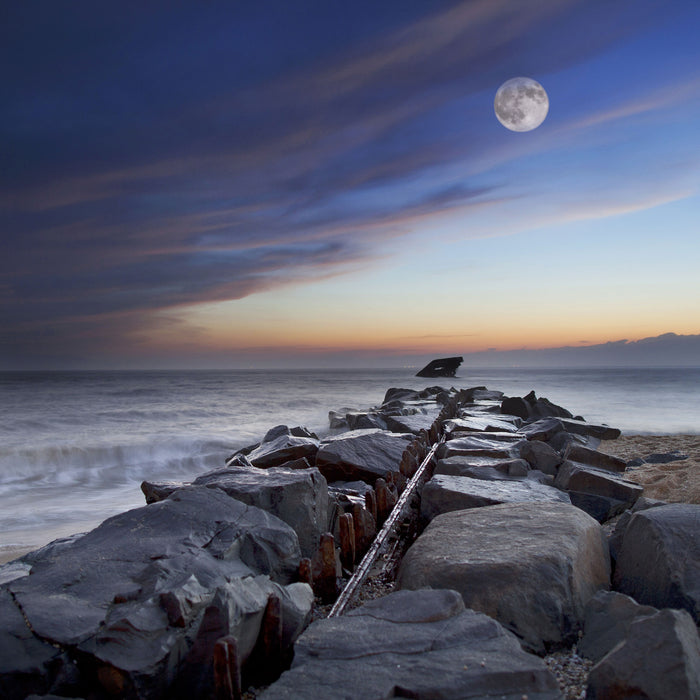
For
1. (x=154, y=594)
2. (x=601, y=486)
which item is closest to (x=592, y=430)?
(x=601, y=486)

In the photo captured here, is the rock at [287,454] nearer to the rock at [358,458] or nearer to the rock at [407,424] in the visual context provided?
the rock at [358,458]

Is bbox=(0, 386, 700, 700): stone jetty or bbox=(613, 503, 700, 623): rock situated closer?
bbox=(0, 386, 700, 700): stone jetty

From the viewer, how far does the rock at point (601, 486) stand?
5.00 metres

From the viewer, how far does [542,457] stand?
259 inches

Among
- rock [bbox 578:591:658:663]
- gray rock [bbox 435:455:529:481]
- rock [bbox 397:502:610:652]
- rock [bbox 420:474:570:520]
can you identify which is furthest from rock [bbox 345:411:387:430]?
rock [bbox 578:591:658:663]

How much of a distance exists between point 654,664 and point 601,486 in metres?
3.53

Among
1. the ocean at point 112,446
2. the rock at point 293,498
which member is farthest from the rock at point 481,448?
the ocean at point 112,446

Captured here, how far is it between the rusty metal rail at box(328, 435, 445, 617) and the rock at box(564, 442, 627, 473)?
2.07m

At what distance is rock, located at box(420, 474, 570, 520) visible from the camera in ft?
14.4

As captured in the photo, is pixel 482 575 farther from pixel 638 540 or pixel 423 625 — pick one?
pixel 638 540

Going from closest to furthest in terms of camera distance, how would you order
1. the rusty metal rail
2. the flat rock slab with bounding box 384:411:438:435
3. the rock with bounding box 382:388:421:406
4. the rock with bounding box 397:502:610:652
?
the rock with bounding box 397:502:610:652, the rusty metal rail, the flat rock slab with bounding box 384:411:438:435, the rock with bounding box 382:388:421:406

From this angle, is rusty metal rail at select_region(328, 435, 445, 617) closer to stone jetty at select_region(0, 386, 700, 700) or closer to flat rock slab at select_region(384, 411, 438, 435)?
stone jetty at select_region(0, 386, 700, 700)

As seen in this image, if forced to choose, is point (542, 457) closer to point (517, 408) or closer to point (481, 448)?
point (481, 448)

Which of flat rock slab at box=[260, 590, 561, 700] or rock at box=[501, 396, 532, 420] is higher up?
flat rock slab at box=[260, 590, 561, 700]
